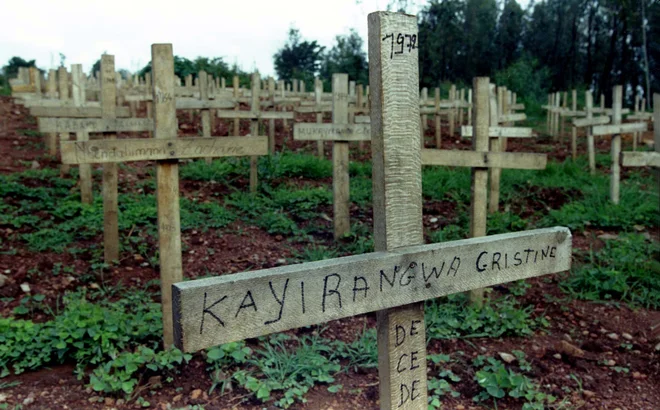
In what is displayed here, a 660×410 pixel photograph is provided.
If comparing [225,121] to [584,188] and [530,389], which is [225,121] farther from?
[530,389]

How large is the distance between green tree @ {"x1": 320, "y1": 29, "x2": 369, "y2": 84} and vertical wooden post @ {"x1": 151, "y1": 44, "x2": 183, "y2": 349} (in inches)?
A: 888

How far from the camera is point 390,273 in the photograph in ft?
5.85

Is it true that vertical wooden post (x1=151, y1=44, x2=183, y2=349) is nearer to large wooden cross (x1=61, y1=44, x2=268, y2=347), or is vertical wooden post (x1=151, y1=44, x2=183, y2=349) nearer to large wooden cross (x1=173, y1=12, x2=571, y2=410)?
large wooden cross (x1=61, y1=44, x2=268, y2=347)

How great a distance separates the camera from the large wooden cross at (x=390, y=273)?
4.99ft

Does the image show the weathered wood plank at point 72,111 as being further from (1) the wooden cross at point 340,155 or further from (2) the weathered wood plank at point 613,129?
(2) the weathered wood plank at point 613,129

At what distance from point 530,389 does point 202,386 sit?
182cm

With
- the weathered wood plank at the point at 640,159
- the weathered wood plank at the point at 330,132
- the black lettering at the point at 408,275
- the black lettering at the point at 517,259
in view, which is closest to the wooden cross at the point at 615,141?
the weathered wood plank at the point at 640,159

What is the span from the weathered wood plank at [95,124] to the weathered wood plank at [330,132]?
164 cm

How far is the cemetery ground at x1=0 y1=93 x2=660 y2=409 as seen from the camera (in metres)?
3.44

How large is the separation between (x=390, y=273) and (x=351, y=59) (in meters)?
28.3

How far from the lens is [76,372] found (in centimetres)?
353

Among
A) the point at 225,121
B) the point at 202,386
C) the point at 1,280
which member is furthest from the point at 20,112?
the point at 202,386

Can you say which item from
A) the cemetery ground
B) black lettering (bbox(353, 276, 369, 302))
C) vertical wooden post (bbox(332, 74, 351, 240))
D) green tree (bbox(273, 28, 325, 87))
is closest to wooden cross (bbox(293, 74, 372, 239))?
vertical wooden post (bbox(332, 74, 351, 240))

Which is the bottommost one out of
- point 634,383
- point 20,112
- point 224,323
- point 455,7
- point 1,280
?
point 634,383
